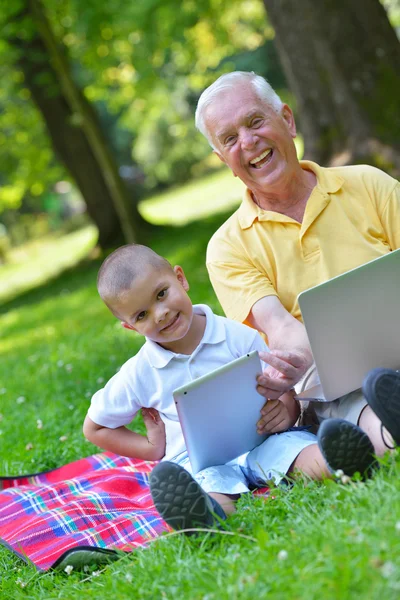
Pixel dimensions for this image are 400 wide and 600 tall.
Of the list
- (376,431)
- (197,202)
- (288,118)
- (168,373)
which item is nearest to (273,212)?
(288,118)

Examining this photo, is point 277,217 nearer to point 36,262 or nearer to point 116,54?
point 116,54

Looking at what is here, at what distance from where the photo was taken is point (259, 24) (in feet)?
61.2

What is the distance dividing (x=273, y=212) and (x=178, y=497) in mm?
1369

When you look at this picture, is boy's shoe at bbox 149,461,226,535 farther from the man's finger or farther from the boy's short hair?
the boy's short hair

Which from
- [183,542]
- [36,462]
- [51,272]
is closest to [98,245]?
[51,272]

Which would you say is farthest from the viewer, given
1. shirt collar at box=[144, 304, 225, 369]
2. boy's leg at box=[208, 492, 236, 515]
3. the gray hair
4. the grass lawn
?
the gray hair

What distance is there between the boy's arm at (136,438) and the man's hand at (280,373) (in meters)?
0.51

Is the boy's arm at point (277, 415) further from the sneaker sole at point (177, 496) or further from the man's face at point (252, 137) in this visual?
the man's face at point (252, 137)

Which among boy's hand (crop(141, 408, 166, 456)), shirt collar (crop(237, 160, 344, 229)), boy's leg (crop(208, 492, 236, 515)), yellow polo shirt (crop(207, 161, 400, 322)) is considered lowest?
boy's leg (crop(208, 492, 236, 515))

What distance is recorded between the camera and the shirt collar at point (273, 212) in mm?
3385

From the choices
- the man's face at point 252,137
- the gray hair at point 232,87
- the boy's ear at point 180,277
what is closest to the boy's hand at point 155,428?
the boy's ear at point 180,277

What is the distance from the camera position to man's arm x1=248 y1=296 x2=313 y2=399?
9.57 ft

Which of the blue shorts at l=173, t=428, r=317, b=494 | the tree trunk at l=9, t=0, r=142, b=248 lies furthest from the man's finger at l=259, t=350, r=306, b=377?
the tree trunk at l=9, t=0, r=142, b=248

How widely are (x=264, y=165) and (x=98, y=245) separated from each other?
439 inches
